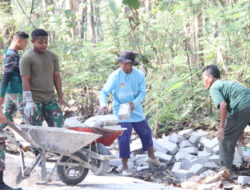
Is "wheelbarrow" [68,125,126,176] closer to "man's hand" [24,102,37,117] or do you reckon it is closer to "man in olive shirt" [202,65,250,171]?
"man's hand" [24,102,37,117]

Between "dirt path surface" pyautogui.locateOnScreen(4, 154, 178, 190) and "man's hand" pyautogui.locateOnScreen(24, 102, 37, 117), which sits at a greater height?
"man's hand" pyautogui.locateOnScreen(24, 102, 37, 117)

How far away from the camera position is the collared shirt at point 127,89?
5.36m

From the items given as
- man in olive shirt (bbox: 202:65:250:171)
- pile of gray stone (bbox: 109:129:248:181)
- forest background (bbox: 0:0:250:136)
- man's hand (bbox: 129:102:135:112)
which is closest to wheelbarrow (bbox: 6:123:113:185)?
man's hand (bbox: 129:102:135:112)

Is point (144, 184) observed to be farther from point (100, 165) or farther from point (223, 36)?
point (223, 36)

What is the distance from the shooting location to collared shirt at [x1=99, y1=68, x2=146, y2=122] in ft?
17.6

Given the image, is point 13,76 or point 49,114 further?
point 13,76

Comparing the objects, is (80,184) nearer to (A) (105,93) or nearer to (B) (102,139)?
(B) (102,139)

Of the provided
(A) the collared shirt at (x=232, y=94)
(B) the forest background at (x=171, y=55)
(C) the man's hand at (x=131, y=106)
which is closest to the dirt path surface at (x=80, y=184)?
(C) the man's hand at (x=131, y=106)

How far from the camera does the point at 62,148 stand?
4219 millimetres

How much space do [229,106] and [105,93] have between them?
5.71 feet

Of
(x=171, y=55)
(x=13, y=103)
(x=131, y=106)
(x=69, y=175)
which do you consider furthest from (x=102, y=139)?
(x=171, y=55)

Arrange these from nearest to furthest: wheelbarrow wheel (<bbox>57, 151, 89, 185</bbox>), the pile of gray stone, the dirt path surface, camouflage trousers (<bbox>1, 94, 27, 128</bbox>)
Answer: the dirt path surface → wheelbarrow wheel (<bbox>57, 151, 89, 185</bbox>) → camouflage trousers (<bbox>1, 94, 27, 128</bbox>) → the pile of gray stone

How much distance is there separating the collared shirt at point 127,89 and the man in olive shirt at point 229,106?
1.01 metres

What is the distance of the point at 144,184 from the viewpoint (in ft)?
14.9
